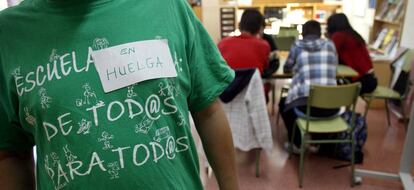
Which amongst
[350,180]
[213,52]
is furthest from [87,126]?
[350,180]

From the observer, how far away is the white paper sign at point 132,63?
56cm

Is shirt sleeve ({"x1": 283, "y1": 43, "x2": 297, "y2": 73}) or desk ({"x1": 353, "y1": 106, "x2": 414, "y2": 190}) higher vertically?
shirt sleeve ({"x1": 283, "y1": 43, "x2": 297, "y2": 73})

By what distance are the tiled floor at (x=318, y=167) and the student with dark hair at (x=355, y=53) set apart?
Answer: 0.51m

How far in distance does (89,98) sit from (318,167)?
7.69 ft

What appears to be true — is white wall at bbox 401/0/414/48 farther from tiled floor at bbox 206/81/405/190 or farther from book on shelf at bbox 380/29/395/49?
book on shelf at bbox 380/29/395/49

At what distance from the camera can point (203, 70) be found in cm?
67

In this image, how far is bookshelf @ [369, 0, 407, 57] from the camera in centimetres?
344

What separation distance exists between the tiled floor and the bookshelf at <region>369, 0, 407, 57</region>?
96 cm

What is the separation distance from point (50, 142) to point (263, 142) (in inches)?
76.6

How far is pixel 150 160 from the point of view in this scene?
0.58 metres

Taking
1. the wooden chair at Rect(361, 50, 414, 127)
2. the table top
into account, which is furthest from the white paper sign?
the wooden chair at Rect(361, 50, 414, 127)

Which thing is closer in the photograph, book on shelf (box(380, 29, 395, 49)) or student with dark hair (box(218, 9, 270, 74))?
student with dark hair (box(218, 9, 270, 74))

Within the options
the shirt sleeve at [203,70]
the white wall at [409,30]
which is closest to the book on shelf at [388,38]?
the white wall at [409,30]

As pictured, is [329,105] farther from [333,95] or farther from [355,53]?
[355,53]
